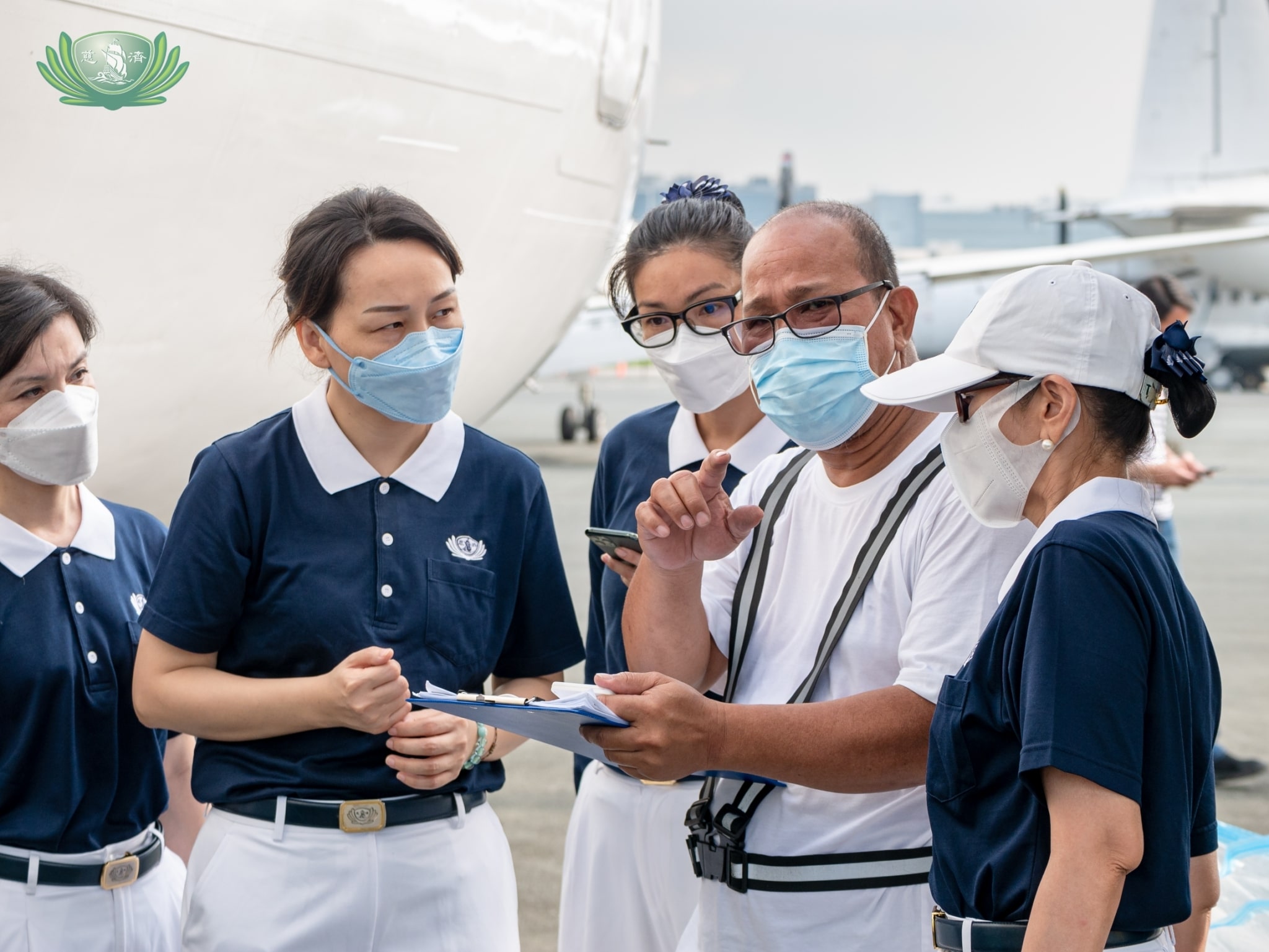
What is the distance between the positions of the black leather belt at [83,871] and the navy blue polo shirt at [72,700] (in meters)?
0.03

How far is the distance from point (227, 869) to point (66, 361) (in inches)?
36.9

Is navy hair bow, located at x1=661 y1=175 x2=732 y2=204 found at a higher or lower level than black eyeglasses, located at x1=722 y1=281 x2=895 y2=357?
higher

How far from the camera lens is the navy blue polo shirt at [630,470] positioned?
2.64 metres

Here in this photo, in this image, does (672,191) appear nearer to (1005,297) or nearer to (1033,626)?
(1005,297)

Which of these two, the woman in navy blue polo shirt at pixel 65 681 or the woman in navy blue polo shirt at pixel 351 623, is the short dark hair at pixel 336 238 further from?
the woman in navy blue polo shirt at pixel 65 681

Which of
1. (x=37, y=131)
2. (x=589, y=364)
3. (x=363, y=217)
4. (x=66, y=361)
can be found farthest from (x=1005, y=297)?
(x=589, y=364)

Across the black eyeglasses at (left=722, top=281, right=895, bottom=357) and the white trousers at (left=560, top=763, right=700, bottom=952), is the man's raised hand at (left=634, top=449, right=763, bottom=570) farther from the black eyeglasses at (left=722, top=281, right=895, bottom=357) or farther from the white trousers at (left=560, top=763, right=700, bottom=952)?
the white trousers at (left=560, top=763, right=700, bottom=952)

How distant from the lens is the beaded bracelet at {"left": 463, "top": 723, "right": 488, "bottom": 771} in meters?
2.05

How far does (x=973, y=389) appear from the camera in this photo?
1.60 metres

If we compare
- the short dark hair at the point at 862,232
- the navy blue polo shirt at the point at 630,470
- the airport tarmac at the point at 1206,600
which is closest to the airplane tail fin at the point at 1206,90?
the airport tarmac at the point at 1206,600

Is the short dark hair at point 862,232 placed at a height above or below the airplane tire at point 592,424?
above

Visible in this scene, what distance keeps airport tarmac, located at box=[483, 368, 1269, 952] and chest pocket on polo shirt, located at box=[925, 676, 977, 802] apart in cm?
259

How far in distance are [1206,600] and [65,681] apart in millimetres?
8349

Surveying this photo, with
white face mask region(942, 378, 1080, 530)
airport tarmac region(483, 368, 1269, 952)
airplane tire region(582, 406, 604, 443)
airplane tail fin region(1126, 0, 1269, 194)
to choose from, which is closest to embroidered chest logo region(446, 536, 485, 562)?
white face mask region(942, 378, 1080, 530)
